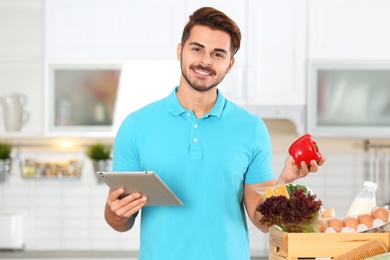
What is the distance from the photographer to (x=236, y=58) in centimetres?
434

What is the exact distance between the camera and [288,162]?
2123mm

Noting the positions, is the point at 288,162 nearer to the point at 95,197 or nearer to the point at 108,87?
the point at 108,87

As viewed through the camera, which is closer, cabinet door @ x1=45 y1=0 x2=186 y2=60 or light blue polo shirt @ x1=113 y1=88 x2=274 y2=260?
light blue polo shirt @ x1=113 y1=88 x2=274 y2=260

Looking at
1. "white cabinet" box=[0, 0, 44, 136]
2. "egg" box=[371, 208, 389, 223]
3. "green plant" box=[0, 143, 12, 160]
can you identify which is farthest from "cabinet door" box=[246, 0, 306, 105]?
"egg" box=[371, 208, 389, 223]

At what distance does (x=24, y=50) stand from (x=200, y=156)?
2575mm

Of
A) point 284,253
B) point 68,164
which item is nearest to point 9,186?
point 68,164

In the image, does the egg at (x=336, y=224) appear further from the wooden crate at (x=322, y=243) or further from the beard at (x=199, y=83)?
the beard at (x=199, y=83)

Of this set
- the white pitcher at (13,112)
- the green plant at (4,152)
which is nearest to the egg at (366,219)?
the white pitcher at (13,112)

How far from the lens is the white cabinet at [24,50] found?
4.62 meters

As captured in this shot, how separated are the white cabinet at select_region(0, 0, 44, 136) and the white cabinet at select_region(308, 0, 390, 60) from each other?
5.16ft

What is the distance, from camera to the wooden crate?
1.87m

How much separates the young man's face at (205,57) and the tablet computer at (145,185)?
1.12 feet

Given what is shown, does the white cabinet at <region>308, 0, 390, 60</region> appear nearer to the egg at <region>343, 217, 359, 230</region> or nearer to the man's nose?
the man's nose

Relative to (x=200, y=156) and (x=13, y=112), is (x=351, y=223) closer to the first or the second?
(x=200, y=156)
